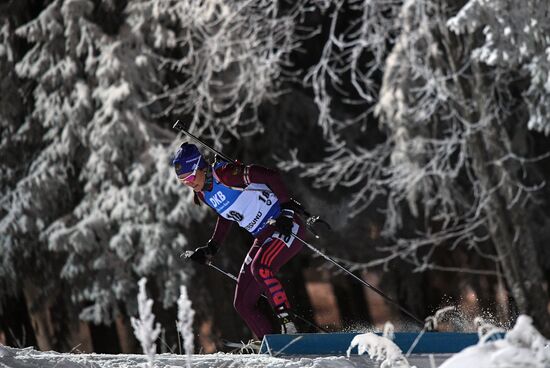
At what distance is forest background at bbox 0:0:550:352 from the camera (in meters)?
14.0

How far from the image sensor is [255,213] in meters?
7.07

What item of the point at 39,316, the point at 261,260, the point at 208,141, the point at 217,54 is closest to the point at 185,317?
the point at 261,260

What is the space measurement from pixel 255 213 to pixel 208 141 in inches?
331

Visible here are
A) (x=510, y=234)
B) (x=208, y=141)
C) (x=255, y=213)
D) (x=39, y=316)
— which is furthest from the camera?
(x=39, y=316)

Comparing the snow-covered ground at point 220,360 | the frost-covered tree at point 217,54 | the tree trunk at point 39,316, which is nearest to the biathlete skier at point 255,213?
the snow-covered ground at point 220,360

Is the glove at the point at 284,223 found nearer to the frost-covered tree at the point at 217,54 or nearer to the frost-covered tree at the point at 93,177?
the frost-covered tree at the point at 217,54

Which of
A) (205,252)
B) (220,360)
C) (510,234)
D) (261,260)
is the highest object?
(205,252)

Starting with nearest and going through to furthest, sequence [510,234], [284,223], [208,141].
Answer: [284,223], [510,234], [208,141]

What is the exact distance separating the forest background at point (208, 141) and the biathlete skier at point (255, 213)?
6143 millimetres

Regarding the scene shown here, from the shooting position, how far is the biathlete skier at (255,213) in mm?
6852

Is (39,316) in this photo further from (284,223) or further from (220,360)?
(220,360)

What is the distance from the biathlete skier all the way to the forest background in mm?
6143

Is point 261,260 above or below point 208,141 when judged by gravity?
below

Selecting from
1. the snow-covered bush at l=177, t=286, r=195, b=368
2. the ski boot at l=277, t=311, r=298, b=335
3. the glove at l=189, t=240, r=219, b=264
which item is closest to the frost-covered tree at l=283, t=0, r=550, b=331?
the glove at l=189, t=240, r=219, b=264
